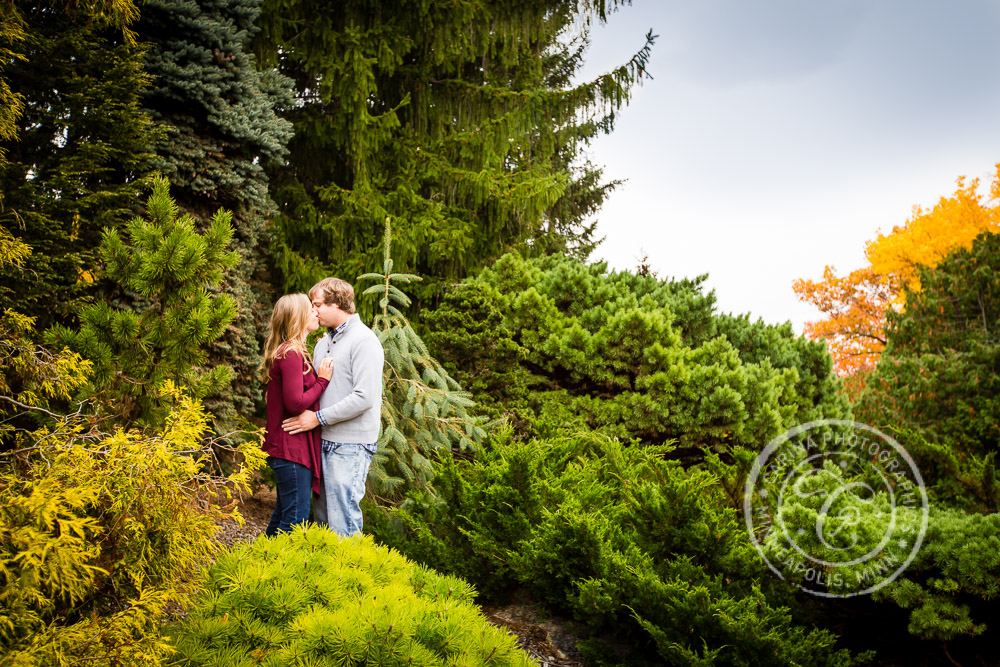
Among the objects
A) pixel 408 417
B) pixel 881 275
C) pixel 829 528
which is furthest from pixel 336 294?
pixel 881 275

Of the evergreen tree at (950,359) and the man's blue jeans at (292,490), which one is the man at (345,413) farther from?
the evergreen tree at (950,359)

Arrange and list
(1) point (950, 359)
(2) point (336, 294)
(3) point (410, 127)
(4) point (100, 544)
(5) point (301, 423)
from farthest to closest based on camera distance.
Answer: (3) point (410, 127), (1) point (950, 359), (2) point (336, 294), (5) point (301, 423), (4) point (100, 544)

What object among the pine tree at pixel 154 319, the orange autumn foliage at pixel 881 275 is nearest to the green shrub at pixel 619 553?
the pine tree at pixel 154 319

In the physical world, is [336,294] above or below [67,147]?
below

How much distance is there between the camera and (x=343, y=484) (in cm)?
359

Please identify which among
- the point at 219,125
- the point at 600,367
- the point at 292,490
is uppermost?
the point at 219,125

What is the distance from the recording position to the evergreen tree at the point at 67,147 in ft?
15.2

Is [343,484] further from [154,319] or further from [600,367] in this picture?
[600,367]

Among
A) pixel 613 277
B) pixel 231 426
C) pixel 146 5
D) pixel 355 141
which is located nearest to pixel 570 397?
pixel 613 277

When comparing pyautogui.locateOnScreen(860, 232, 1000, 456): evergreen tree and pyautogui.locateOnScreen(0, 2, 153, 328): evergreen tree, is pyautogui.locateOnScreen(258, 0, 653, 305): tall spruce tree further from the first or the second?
pyautogui.locateOnScreen(860, 232, 1000, 456): evergreen tree

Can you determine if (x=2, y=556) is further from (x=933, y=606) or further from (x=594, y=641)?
(x=933, y=606)

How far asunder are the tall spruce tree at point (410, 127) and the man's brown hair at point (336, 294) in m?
4.93

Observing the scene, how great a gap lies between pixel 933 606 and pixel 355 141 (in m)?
8.25

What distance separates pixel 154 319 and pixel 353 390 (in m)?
1.08
